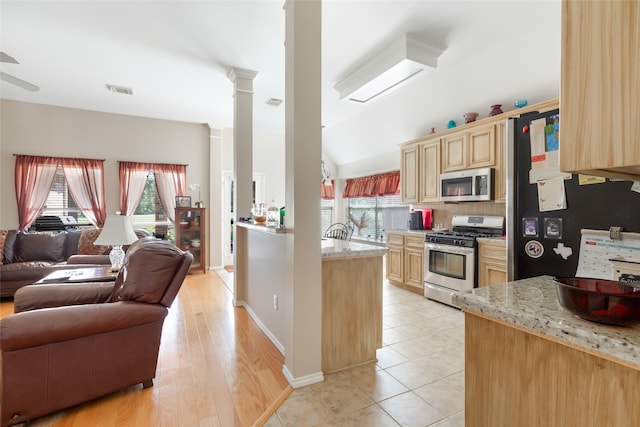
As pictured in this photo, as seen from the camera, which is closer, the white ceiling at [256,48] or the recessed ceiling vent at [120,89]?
the white ceiling at [256,48]

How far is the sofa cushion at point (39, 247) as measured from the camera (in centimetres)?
443

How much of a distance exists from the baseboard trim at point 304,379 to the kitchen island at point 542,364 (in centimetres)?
137

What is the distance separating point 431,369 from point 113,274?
10.0 feet

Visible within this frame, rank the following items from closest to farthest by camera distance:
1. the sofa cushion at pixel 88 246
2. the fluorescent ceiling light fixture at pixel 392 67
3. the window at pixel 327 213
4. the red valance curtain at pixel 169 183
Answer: the fluorescent ceiling light fixture at pixel 392 67
the sofa cushion at pixel 88 246
the red valance curtain at pixel 169 183
the window at pixel 327 213

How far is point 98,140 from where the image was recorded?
5574 mm

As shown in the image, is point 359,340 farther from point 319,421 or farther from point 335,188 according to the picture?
point 335,188

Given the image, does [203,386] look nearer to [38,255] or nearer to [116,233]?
[116,233]

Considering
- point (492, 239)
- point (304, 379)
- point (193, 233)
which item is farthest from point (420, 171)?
point (193, 233)

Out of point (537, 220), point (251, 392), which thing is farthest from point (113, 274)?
point (537, 220)

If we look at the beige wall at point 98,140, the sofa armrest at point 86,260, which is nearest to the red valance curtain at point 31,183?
the beige wall at point 98,140

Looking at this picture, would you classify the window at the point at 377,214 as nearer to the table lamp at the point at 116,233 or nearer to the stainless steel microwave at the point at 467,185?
the stainless steel microwave at the point at 467,185

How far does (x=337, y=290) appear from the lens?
2.40 metres

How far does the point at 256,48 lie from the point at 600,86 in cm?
338

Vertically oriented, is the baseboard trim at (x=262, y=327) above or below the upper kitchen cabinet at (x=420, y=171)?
below
